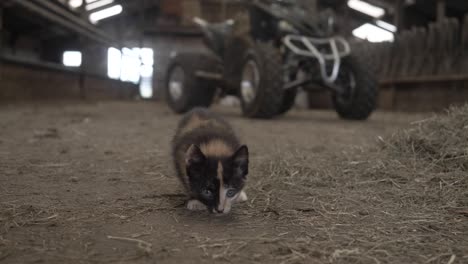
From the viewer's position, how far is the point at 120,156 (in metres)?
3.75

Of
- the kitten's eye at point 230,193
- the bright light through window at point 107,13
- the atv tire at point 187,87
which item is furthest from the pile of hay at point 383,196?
the bright light through window at point 107,13

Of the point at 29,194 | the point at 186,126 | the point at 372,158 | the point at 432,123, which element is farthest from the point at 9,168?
the point at 432,123

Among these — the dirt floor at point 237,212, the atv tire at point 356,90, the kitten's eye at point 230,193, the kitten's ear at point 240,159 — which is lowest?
the dirt floor at point 237,212

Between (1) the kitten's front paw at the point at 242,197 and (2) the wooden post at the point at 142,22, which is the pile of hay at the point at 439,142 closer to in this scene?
(1) the kitten's front paw at the point at 242,197

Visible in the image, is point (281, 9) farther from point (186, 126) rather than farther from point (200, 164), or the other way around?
point (200, 164)

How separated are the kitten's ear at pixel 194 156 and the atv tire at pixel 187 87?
6442 mm

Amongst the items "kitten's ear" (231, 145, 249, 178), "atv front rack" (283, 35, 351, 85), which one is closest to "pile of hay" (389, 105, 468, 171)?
"kitten's ear" (231, 145, 249, 178)

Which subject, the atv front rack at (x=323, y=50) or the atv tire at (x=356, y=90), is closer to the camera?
the atv front rack at (x=323, y=50)

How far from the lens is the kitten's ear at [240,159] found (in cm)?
A: 222

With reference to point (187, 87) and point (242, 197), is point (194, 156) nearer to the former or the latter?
point (242, 197)

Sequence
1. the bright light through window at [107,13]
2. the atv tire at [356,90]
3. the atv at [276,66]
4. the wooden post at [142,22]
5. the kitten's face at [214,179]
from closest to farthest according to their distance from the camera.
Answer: the kitten's face at [214,179], the atv at [276,66], the atv tire at [356,90], the bright light through window at [107,13], the wooden post at [142,22]

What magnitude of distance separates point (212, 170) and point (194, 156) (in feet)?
0.35

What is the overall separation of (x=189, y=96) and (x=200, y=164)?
6.48 metres

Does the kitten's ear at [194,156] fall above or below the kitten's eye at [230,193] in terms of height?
above
